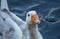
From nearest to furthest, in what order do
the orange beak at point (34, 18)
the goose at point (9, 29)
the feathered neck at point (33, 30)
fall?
the orange beak at point (34, 18)
the feathered neck at point (33, 30)
the goose at point (9, 29)

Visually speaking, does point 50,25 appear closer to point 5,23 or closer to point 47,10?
point 47,10

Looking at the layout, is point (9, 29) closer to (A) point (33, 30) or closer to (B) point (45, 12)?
(A) point (33, 30)

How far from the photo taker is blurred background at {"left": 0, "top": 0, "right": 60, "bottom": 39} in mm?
8055

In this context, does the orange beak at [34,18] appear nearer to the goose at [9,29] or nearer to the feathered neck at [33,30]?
the feathered neck at [33,30]

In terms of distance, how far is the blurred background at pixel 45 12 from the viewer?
805 cm

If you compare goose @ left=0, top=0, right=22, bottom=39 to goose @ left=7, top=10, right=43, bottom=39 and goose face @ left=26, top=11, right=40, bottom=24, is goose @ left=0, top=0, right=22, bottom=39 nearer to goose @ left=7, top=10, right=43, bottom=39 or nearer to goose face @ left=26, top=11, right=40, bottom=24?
goose @ left=7, top=10, right=43, bottom=39

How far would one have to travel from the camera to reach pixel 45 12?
880cm

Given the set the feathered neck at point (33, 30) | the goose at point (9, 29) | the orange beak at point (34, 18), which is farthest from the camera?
the goose at point (9, 29)

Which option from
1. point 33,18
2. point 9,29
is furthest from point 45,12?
point 33,18

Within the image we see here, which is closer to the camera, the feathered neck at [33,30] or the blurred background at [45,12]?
the feathered neck at [33,30]

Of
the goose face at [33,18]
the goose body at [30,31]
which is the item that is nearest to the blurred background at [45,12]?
the goose body at [30,31]

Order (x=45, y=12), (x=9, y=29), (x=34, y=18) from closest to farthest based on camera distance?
1. (x=34, y=18)
2. (x=9, y=29)
3. (x=45, y=12)

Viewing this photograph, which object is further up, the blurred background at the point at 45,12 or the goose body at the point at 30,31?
the blurred background at the point at 45,12

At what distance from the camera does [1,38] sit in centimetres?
722
